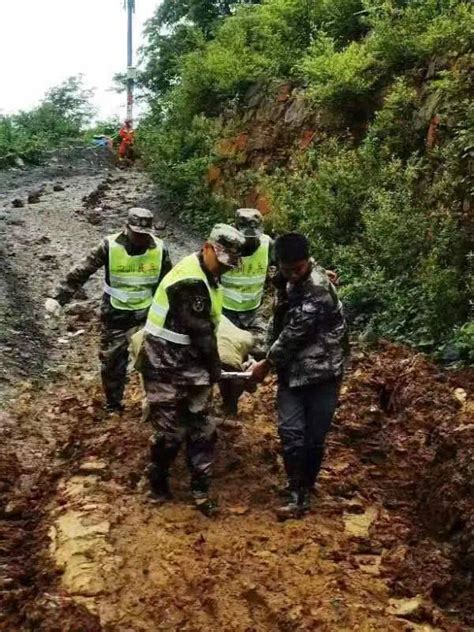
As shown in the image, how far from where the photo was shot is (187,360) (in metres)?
5.00

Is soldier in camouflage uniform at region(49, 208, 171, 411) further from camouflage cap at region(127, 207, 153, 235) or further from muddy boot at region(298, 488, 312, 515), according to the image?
muddy boot at region(298, 488, 312, 515)

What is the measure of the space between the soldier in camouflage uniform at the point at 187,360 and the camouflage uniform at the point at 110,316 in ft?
6.08

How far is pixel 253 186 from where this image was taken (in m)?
13.7

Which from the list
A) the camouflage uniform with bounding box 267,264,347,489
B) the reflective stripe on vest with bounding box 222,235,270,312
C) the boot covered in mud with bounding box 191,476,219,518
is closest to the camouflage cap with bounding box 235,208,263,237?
the reflective stripe on vest with bounding box 222,235,270,312

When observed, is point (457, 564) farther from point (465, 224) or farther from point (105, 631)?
point (465, 224)

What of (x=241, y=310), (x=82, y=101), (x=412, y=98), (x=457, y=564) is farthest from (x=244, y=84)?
(x=82, y=101)

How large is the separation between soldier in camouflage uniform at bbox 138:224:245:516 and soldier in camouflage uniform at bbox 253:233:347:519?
385mm

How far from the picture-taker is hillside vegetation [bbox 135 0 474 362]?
8445 mm

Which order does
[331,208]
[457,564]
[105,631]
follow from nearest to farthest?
1. [105,631]
2. [457,564]
3. [331,208]

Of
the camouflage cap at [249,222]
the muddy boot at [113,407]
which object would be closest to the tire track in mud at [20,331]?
the muddy boot at [113,407]

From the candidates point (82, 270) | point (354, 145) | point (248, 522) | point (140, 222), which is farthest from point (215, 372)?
point (354, 145)

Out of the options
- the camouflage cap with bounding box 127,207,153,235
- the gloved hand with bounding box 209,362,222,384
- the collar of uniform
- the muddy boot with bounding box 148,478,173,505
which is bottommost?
the muddy boot with bounding box 148,478,173,505

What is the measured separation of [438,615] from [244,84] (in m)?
13.7

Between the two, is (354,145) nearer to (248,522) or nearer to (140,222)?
(140,222)
